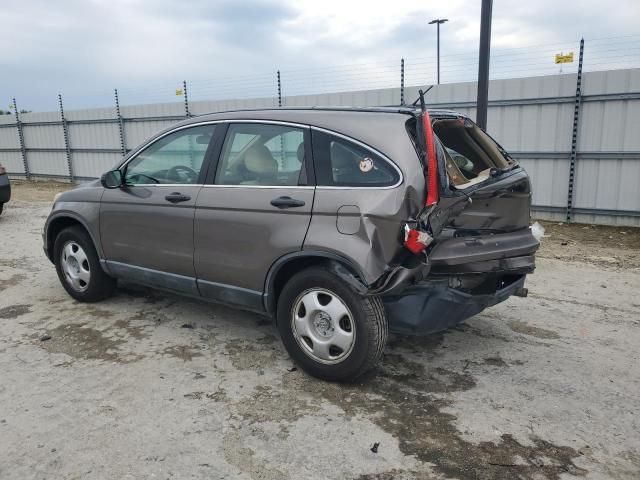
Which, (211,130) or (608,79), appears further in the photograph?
(608,79)

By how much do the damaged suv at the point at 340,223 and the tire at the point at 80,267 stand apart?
833 millimetres

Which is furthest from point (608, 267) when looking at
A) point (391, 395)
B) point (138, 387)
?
point (138, 387)

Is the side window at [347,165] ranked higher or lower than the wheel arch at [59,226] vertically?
higher

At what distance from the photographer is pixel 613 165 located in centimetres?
862

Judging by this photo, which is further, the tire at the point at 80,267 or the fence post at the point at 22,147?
the fence post at the point at 22,147

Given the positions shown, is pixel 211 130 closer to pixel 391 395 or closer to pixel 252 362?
pixel 252 362

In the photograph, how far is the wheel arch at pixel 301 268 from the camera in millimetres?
3150

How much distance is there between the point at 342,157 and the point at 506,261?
129cm

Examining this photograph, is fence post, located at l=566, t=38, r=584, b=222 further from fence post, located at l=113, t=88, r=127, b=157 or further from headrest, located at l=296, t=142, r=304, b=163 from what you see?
fence post, located at l=113, t=88, r=127, b=157

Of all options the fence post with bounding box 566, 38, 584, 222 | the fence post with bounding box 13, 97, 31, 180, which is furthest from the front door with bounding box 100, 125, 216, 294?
the fence post with bounding box 13, 97, 31, 180

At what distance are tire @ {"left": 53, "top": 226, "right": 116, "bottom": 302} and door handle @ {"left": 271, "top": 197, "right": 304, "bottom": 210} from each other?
2.24 meters

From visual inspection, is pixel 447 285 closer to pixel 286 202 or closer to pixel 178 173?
pixel 286 202

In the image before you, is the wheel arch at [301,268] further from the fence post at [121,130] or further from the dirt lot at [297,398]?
the fence post at [121,130]

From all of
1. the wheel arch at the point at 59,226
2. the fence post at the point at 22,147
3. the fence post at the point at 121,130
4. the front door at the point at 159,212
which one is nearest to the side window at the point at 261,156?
the front door at the point at 159,212
